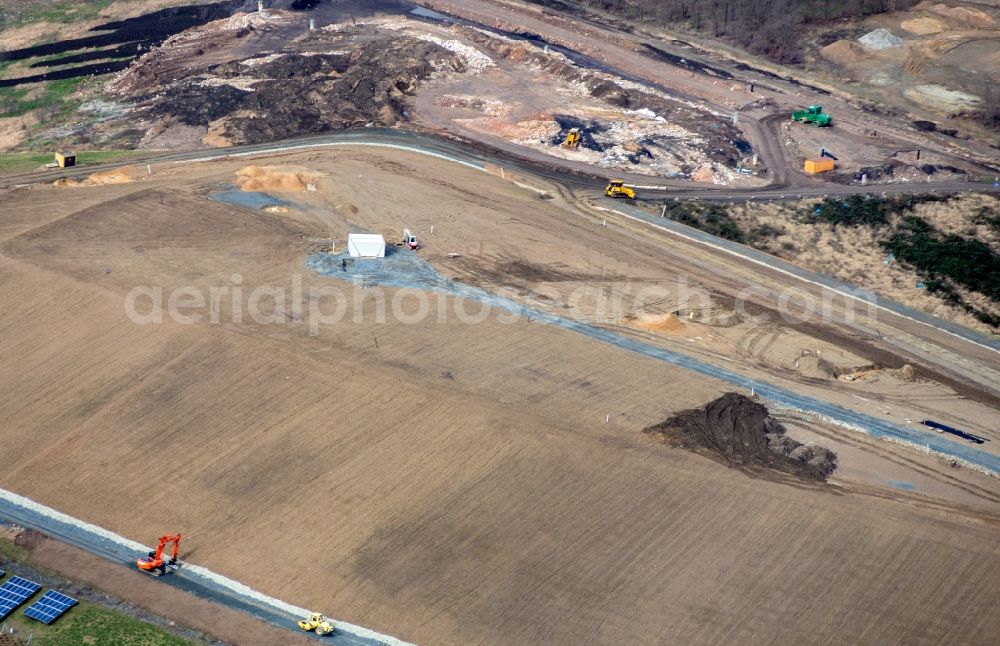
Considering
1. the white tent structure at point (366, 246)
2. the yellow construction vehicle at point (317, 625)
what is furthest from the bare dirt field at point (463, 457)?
the white tent structure at point (366, 246)

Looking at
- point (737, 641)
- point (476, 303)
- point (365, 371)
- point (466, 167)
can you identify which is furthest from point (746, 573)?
point (466, 167)

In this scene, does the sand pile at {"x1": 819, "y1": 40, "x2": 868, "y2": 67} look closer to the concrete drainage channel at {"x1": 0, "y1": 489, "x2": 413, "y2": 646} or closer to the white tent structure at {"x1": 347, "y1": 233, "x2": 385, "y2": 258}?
the white tent structure at {"x1": 347, "y1": 233, "x2": 385, "y2": 258}

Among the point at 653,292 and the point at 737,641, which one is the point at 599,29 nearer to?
the point at 653,292

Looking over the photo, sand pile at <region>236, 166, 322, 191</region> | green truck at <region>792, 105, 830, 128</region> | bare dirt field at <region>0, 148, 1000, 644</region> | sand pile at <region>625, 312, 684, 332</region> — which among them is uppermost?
green truck at <region>792, 105, 830, 128</region>

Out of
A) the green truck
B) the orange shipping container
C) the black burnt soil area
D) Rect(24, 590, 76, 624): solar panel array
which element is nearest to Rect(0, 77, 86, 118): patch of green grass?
the black burnt soil area

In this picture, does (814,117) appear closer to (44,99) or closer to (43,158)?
(43,158)

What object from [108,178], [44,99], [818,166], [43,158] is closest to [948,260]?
[818,166]

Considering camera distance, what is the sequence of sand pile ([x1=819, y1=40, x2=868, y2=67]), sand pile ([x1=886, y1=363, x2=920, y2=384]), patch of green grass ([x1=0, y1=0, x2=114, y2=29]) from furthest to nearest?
patch of green grass ([x1=0, y1=0, x2=114, y2=29]), sand pile ([x1=819, y1=40, x2=868, y2=67]), sand pile ([x1=886, y1=363, x2=920, y2=384])
